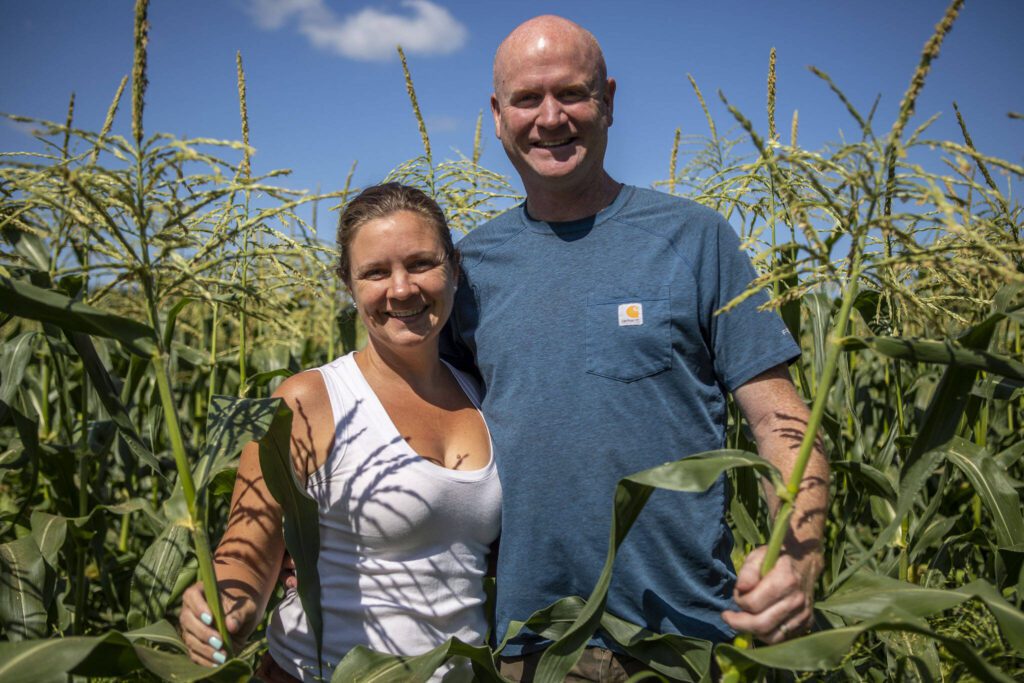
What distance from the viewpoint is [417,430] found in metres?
2.54

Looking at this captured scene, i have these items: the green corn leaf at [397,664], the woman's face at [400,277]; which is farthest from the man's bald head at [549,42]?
the green corn leaf at [397,664]

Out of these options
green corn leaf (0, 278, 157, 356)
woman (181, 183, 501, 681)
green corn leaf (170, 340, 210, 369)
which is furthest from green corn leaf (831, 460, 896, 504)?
green corn leaf (170, 340, 210, 369)

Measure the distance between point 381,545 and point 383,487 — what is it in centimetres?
20

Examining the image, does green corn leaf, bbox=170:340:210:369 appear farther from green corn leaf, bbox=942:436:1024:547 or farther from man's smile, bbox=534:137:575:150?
green corn leaf, bbox=942:436:1024:547

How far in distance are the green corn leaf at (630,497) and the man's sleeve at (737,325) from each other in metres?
0.47

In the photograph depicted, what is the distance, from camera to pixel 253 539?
2.25 meters

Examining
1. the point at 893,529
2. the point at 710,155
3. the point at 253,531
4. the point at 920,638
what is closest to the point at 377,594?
the point at 253,531

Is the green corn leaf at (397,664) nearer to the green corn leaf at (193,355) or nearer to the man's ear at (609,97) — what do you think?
the man's ear at (609,97)

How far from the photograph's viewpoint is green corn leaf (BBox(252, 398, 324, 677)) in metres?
1.98

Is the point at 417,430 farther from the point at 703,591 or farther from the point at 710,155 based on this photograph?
the point at 710,155

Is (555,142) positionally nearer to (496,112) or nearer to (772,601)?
(496,112)

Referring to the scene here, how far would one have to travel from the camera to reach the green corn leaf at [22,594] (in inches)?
93.6

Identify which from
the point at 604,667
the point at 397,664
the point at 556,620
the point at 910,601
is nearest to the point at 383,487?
the point at 397,664

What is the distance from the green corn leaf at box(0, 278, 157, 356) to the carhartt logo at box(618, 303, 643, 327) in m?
1.32
